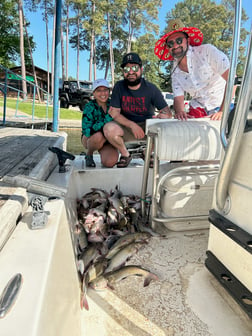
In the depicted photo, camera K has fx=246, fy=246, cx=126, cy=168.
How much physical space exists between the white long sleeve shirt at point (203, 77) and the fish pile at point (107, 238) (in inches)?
52.8

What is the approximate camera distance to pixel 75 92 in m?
18.7

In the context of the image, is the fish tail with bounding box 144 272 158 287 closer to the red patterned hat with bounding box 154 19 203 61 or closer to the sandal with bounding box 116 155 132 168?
the sandal with bounding box 116 155 132 168

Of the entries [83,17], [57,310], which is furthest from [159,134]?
[83,17]

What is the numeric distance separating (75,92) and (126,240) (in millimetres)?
18315

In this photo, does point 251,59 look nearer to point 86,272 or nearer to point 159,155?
point 159,155

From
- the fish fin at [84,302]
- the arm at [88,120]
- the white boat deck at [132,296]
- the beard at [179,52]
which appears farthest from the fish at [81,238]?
the beard at [179,52]

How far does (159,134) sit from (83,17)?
1258 inches

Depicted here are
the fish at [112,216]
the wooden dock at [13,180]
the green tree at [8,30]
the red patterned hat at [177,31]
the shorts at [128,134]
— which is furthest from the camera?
the green tree at [8,30]

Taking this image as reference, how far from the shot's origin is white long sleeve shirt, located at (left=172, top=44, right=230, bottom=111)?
2.44 meters

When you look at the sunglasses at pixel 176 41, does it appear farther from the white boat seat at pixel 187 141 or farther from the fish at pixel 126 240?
the fish at pixel 126 240

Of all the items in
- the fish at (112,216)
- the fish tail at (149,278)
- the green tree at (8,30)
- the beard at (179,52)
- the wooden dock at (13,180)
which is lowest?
the fish tail at (149,278)

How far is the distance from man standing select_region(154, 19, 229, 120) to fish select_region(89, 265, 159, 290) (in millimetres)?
1420

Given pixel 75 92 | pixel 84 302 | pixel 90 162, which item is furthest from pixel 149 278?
pixel 75 92

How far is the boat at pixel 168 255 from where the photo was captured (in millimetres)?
817
